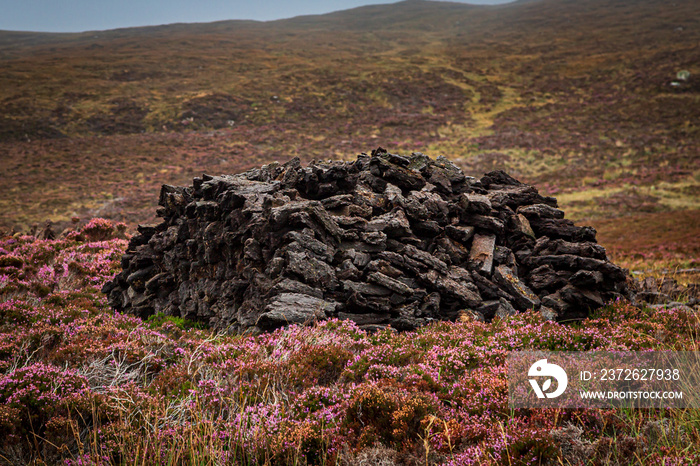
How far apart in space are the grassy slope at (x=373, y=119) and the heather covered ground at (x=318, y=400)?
68.9 feet

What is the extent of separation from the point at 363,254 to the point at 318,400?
18.2 feet

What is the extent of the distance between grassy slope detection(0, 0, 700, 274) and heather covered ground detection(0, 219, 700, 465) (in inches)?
827

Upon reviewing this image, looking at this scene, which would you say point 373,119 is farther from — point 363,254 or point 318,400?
point 318,400

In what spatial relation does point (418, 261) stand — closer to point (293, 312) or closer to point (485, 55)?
point (293, 312)

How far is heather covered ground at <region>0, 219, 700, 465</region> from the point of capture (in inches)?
200

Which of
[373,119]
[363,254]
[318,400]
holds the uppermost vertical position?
[373,119]

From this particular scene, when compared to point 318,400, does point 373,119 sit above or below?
above

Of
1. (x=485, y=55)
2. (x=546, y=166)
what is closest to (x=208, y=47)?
(x=485, y=55)

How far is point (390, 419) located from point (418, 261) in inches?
252

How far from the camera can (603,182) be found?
47094 mm

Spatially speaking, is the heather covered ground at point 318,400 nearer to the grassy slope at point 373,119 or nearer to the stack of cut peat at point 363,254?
the stack of cut peat at point 363,254

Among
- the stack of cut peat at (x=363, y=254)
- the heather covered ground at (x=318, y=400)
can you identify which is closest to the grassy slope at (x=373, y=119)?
the stack of cut peat at (x=363, y=254)

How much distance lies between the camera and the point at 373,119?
79375mm

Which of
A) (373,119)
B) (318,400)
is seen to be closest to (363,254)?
(318,400)
